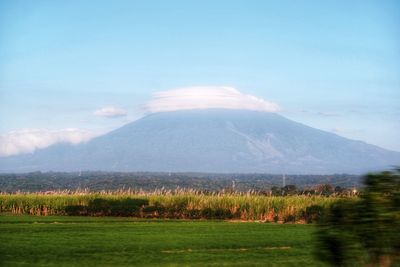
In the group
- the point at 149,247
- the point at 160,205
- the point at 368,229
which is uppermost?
the point at 368,229

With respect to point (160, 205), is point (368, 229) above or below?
above

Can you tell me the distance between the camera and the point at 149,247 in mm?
22328

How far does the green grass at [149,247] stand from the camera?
18.3 m

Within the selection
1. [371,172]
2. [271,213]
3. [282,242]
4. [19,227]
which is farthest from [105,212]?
[371,172]

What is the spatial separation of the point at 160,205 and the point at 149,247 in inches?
998

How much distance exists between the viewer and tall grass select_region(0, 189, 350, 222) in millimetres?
45625

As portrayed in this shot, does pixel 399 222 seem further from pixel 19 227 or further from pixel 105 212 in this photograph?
pixel 105 212

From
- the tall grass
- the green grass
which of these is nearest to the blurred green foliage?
the green grass

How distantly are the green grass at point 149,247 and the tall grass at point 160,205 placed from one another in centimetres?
1452

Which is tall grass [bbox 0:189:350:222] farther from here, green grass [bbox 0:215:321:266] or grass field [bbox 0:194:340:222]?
green grass [bbox 0:215:321:266]

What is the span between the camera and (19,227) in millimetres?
31234

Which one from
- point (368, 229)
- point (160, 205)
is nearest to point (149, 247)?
point (368, 229)

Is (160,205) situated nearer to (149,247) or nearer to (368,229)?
(149,247)

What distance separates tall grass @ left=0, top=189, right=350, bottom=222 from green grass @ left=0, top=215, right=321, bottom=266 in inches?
572
